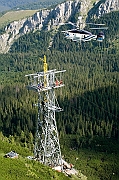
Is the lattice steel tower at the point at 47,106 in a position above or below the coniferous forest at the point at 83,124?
above

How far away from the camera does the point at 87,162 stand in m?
109

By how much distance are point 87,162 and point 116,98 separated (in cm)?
5741

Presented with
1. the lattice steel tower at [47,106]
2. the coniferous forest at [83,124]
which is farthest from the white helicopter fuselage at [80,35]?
the coniferous forest at [83,124]

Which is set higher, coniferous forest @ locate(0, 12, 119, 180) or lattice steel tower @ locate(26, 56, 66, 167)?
lattice steel tower @ locate(26, 56, 66, 167)

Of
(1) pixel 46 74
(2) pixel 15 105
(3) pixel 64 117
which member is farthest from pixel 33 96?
(1) pixel 46 74

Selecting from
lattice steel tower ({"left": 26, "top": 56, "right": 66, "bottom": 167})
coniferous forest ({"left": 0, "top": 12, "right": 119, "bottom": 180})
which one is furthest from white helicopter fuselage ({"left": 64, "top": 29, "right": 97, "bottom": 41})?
coniferous forest ({"left": 0, "top": 12, "right": 119, "bottom": 180})

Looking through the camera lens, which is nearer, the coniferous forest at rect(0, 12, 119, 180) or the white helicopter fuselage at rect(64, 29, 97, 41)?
the white helicopter fuselage at rect(64, 29, 97, 41)

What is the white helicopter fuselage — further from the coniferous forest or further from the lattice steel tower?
the coniferous forest

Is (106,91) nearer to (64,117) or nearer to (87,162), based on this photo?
(64,117)

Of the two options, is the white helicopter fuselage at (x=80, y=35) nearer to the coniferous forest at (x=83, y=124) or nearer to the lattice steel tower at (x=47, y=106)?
the lattice steel tower at (x=47, y=106)

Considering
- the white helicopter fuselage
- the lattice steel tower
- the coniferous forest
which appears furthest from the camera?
the coniferous forest

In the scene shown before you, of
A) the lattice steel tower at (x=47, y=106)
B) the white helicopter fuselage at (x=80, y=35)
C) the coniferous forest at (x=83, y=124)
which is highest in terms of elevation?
the white helicopter fuselage at (x=80, y=35)

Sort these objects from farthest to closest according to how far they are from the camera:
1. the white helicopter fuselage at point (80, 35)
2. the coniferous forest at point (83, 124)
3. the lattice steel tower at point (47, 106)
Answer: the coniferous forest at point (83, 124), the lattice steel tower at point (47, 106), the white helicopter fuselage at point (80, 35)

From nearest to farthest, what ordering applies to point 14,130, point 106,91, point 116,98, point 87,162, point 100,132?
1. point 87,162
2. point 100,132
3. point 14,130
4. point 116,98
5. point 106,91
